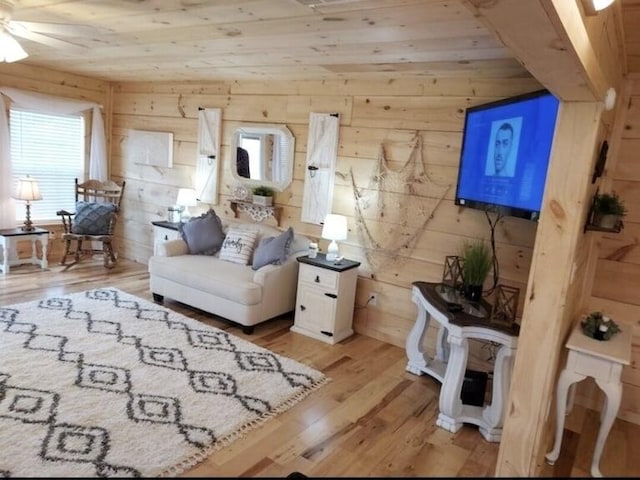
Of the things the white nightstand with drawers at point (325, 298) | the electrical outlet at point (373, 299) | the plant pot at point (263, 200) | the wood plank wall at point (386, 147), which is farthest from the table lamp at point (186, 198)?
the electrical outlet at point (373, 299)

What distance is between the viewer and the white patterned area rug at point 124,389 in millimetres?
2068

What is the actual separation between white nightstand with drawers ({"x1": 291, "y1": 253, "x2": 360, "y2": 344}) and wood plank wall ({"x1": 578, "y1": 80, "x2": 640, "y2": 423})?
175 centimetres

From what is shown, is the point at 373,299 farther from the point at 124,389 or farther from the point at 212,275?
the point at 124,389

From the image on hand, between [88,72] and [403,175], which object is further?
[88,72]

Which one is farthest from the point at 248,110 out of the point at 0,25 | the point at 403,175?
the point at 0,25

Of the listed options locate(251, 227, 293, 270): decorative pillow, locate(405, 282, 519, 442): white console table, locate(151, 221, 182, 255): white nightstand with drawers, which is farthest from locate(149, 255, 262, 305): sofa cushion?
locate(405, 282, 519, 442): white console table

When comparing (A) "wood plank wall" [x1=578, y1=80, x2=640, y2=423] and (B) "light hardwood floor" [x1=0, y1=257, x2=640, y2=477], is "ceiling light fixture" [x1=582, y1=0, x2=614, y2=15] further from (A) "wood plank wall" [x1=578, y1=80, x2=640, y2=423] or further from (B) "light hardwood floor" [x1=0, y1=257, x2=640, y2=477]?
(A) "wood plank wall" [x1=578, y1=80, x2=640, y2=423]

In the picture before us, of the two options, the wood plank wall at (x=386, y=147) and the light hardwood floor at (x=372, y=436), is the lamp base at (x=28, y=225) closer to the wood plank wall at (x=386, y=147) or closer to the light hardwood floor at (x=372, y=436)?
the wood plank wall at (x=386, y=147)

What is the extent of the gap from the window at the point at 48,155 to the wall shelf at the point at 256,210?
240 centimetres

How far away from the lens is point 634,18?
6.13 feet

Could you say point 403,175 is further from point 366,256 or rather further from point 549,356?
point 549,356

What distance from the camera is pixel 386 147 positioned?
12.0 ft

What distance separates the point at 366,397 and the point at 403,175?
5.78 feet

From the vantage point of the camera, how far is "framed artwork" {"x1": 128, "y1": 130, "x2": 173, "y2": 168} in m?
5.18
